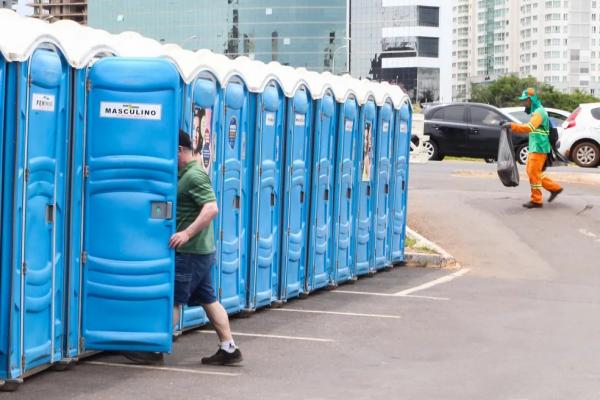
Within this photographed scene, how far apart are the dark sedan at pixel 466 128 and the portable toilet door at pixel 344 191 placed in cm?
1787

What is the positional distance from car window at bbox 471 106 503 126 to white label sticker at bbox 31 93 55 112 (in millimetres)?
24567

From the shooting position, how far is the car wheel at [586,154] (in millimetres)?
30547

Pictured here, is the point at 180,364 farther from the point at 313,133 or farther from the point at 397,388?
the point at 313,133

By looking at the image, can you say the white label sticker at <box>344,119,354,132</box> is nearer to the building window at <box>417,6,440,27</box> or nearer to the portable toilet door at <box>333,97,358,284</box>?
the portable toilet door at <box>333,97,358,284</box>

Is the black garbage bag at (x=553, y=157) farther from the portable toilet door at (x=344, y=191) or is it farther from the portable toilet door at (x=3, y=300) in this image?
the portable toilet door at (x=3, y=300)

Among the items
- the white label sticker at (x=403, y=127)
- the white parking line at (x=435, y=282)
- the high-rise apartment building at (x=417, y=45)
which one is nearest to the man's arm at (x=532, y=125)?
the white label sticker at (x=403, y=127)

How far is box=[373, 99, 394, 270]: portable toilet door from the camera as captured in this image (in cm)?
1617

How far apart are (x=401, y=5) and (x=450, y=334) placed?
147 m

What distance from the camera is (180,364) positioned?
32.6ft

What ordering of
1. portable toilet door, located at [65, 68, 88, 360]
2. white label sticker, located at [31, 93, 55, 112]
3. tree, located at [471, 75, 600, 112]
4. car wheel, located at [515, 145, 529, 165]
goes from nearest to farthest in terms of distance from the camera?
white label sticker, located at [31, 93, 55, 112], portable toilet door, located at [65, 68, 88, 360], car wheel, located at [515, 145, 529, 165], tree, located at [471, 75, 600, 112]

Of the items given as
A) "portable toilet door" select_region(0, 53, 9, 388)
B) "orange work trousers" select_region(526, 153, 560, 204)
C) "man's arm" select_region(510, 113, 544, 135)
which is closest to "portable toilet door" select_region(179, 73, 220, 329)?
"portable toilet door" select_region(0, 53, 9, 388)

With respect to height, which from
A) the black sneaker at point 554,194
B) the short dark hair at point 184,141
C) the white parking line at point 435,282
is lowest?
the white parking line at point 435,282

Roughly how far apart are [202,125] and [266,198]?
6.21 ft

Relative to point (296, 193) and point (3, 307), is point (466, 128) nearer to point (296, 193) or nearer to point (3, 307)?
point (296, 193)
